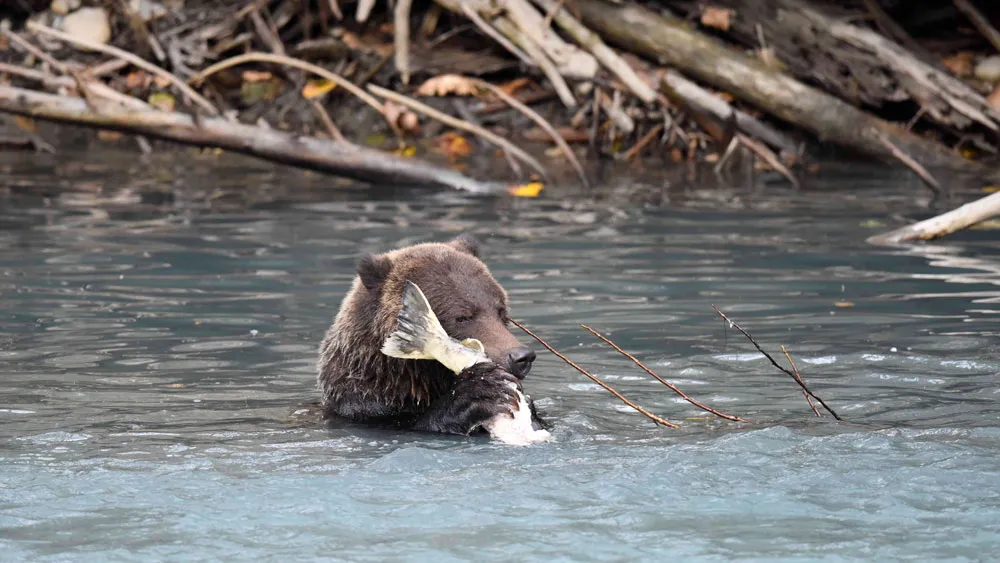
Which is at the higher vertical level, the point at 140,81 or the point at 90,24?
the point at 90,24

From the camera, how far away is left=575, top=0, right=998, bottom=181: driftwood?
1648 centimetres

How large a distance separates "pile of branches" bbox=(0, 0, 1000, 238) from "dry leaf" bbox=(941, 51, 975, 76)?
38 mm

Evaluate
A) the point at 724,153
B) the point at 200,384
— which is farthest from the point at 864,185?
the point at 200,384

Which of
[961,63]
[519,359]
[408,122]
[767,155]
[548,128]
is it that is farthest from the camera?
[408,122]

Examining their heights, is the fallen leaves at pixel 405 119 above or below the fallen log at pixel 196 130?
above

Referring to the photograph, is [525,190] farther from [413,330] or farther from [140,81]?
[413,330]

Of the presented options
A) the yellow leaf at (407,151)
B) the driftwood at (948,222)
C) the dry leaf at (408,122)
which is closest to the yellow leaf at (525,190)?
the yellow leaf at (407,151)

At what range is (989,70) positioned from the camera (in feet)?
57.5

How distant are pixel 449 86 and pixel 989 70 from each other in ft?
23.2

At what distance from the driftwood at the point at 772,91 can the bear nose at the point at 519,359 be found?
10919mm

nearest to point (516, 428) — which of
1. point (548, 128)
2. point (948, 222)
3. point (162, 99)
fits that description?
point (948, 222)

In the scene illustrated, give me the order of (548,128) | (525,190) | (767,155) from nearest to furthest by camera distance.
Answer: (548,128), (525,190), (767,155)

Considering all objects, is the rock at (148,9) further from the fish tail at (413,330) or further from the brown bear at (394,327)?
the fish tail at (413,330)

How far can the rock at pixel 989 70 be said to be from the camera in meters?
17.4
